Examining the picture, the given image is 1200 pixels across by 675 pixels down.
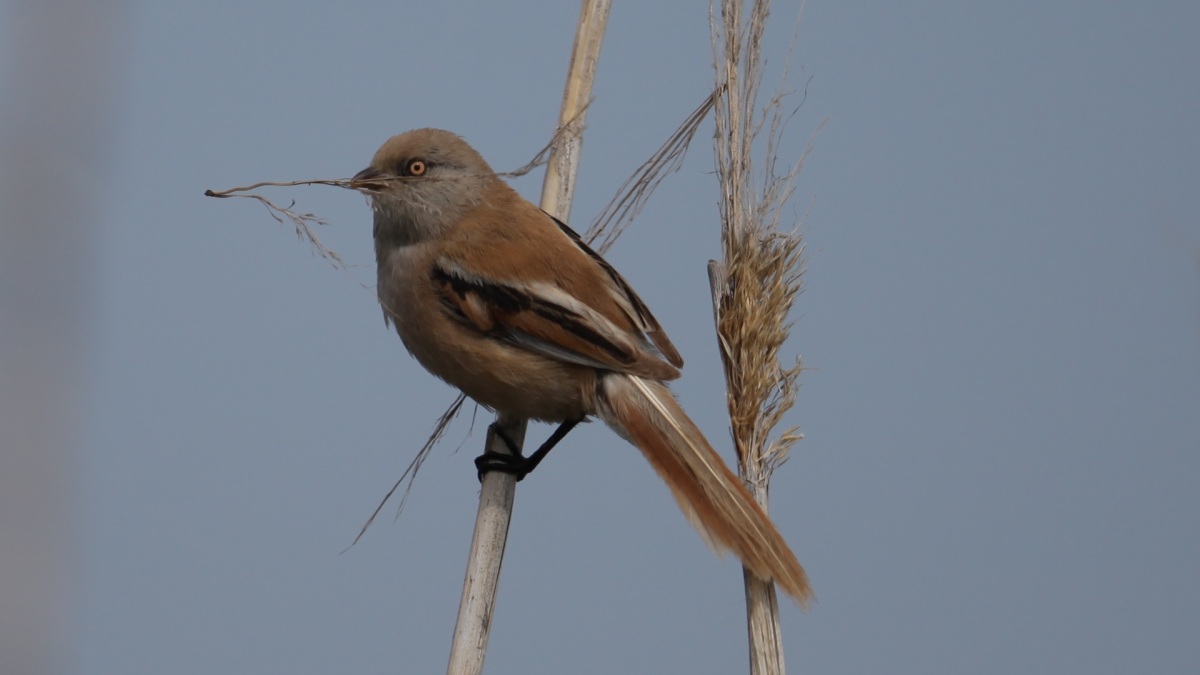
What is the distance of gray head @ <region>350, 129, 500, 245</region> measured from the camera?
10.4 feet

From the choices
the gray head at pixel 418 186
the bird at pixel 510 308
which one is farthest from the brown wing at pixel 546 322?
the gray head at pixel 418 186

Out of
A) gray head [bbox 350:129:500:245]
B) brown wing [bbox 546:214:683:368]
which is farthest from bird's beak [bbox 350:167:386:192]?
brown wing [bbox 546:214:683:368]

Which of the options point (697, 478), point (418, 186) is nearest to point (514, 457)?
point (697, 478)

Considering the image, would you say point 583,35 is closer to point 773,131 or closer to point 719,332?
point 773,131

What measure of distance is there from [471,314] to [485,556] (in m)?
0.77

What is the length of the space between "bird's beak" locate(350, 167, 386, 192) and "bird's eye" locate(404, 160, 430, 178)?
0.07m

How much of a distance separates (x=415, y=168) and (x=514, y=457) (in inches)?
35.4

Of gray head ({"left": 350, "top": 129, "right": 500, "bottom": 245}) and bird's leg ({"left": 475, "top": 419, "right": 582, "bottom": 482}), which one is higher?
gray head ({"left": 350, "top": 129, "right": 500, "bottom": 245})

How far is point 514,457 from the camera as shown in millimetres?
3008

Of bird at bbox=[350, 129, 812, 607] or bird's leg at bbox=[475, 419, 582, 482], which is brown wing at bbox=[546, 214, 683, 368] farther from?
bird's leg at bbox=[475, 419, 582, 482]

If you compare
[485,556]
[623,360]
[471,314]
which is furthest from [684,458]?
[471,314]

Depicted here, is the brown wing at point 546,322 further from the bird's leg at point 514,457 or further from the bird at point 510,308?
the bird's leg at point 514,457

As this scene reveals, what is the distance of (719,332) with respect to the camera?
8.45ft

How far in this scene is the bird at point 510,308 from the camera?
2926mm
